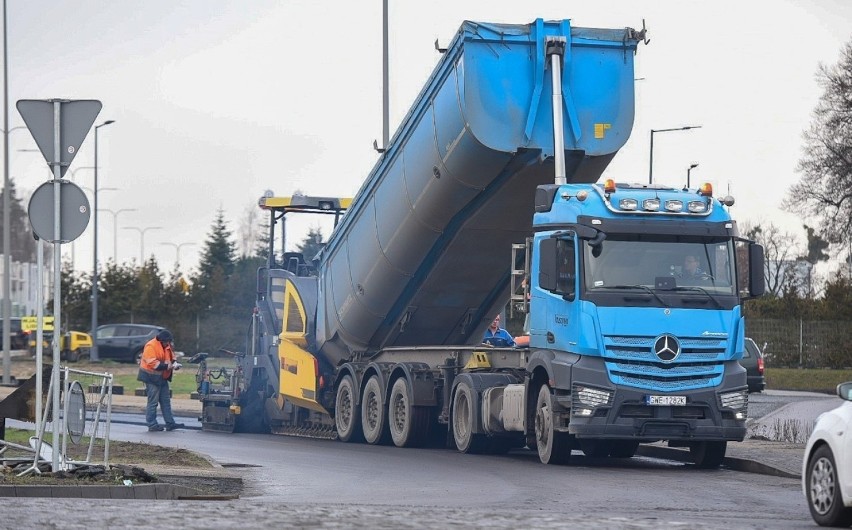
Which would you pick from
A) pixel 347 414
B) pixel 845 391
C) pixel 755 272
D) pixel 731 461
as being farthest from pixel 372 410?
pixel 845 391

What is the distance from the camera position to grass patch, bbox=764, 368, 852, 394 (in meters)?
42.3

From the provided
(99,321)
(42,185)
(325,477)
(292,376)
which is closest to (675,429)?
(325,477)

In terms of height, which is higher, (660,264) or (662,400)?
(660,264)

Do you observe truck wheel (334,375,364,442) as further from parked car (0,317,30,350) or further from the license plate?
parked car (0,317,30,350)

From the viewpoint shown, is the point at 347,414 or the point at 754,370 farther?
the point at 754,370

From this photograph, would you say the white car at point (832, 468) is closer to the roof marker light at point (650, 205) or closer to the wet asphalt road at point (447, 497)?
the wet asphalt road at point (447, 497)

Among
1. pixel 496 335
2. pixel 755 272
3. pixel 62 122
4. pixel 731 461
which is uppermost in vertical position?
pixel 62 122

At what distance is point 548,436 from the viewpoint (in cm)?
1748

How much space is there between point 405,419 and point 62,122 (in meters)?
8.75

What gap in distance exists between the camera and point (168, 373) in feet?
86.0

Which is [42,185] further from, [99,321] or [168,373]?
[99,321]

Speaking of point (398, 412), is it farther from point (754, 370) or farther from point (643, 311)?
point (754, 370)

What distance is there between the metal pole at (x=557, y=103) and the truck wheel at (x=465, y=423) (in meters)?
3.13

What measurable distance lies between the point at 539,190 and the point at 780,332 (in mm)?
35350
